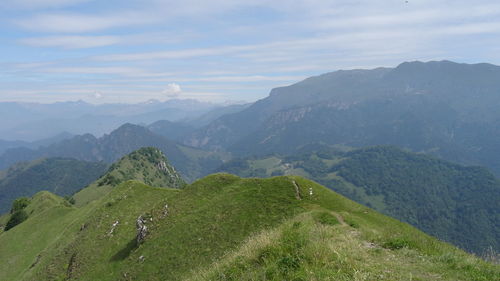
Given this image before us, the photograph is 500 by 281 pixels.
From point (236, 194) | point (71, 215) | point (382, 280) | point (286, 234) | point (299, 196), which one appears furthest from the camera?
point (71, 215)

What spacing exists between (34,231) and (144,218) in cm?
5282

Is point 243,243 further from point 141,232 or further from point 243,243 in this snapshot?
point 141,232

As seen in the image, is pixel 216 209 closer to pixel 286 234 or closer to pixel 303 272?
pixel 286 234

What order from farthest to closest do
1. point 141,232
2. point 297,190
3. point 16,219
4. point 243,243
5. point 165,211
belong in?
point 16,219 < point 165,211 < point 141,232 < point 297,190 < point 243,243

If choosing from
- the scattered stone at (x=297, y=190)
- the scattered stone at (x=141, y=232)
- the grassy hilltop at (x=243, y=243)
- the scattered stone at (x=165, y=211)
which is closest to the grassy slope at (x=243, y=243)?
the grassy hilltop at (x=243, y=243)

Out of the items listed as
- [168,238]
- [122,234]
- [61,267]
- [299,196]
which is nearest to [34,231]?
[61,267]

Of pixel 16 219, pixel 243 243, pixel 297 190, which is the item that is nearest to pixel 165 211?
pixel 243 243

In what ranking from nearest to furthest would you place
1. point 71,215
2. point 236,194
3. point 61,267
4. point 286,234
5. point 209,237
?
point 286,234 → point 209,237 → point 236,194 → point 61,267 → point 71,215

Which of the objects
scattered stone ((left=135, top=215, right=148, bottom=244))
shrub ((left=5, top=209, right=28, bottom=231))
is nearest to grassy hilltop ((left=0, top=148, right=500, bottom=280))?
scattered stone ((left=135, top=215, right=148, bottom=244))

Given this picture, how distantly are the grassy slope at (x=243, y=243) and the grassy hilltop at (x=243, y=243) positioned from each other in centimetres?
7

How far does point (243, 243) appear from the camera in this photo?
26.8 metres

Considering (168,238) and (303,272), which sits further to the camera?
(168,238)

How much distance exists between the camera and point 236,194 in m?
37.6

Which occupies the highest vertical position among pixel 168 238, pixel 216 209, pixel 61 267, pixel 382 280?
pixel 382 280
